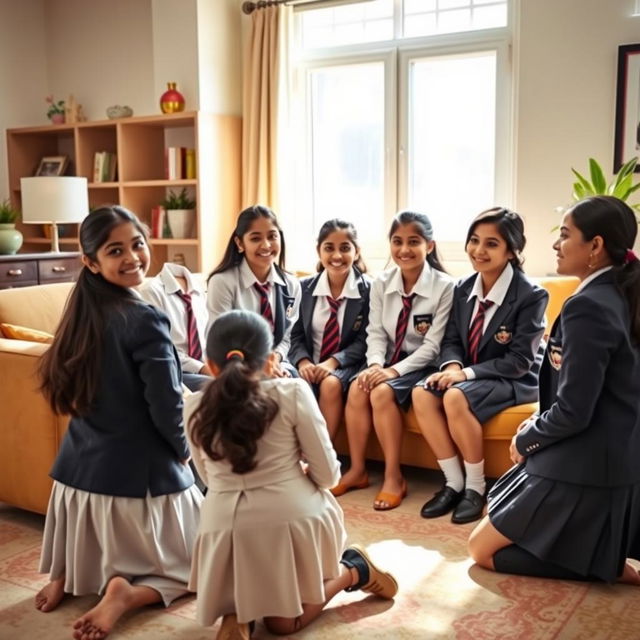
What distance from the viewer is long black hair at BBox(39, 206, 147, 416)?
81.1 inches

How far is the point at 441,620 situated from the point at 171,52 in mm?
4092

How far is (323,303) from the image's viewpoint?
135 inches

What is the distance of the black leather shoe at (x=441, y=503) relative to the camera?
2837mm

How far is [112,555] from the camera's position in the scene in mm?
2117

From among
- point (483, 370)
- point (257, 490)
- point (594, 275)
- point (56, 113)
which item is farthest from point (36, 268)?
point (594, 275)

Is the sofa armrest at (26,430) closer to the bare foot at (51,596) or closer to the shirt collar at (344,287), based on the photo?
the bare foot at (51,596)

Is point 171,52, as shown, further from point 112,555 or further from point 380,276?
point 112,555

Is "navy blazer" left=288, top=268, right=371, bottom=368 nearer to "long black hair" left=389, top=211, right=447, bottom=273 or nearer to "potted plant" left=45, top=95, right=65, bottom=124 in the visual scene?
"long black hair" left=389, top=211, right=447, bottom=273

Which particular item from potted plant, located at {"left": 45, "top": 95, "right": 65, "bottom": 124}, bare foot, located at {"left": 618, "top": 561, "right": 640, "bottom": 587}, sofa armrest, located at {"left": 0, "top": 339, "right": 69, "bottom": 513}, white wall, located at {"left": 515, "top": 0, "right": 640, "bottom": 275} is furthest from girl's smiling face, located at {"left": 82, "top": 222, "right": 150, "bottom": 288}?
potted plant, located at {"left": 45, "top": 95, "right": 65, "bottom": 124}

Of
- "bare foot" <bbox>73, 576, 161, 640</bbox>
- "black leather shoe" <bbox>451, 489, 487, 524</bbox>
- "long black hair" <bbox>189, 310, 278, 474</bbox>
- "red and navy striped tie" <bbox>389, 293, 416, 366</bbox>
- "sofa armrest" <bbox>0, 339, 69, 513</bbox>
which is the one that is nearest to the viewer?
"long black hair" <bbox>189, 310, 278, 474</bbox>

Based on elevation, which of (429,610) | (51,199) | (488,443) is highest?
(51,199)

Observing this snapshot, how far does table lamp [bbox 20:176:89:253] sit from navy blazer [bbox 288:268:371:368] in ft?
7.16

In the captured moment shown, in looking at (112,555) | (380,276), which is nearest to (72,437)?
(112,555)

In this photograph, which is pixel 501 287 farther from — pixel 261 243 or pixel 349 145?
pixel 349 145
